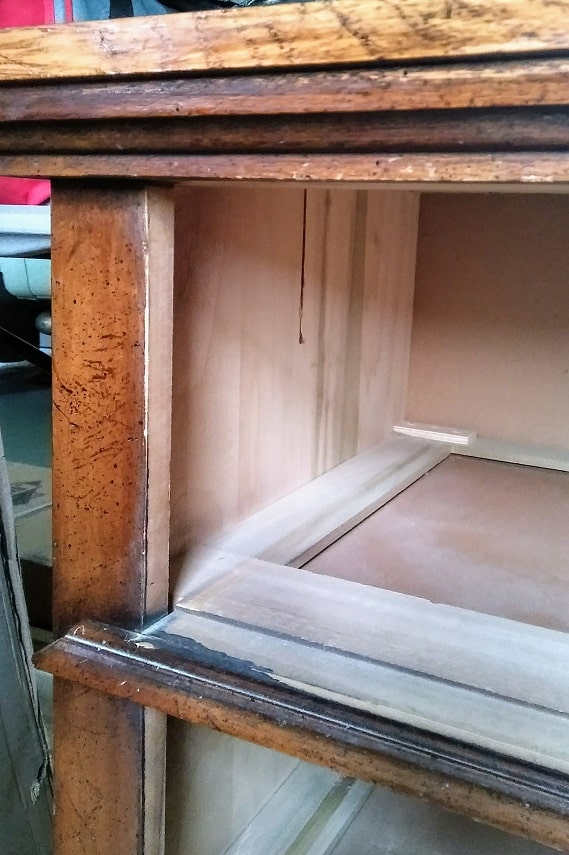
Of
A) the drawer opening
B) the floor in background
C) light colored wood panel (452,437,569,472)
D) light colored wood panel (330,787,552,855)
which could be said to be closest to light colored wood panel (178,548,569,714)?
the drawer opening

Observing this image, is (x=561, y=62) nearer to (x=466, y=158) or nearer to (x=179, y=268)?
(x=466, y=158)

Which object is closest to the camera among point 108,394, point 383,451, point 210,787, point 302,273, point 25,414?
point 108,394

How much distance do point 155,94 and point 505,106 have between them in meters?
0.17

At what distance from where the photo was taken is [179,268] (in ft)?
1.77

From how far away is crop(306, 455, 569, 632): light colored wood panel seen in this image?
624 mm

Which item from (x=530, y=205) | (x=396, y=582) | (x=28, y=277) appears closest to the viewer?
(x=396, y=582)

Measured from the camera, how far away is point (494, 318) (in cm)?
107

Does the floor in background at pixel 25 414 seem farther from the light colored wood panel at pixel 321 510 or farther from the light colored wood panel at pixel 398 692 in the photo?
the light colored wood panel at pixel 398 692

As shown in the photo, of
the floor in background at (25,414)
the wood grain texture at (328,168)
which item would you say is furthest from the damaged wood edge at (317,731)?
the floor in background at (25,414)

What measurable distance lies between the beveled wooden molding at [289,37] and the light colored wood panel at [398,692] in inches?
12.8

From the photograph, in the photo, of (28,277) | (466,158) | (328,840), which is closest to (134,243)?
(466,158)

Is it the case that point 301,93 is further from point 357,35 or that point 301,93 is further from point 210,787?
point 210,787

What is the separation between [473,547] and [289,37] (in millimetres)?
512

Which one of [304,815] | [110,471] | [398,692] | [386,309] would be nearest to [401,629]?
[398,692]
